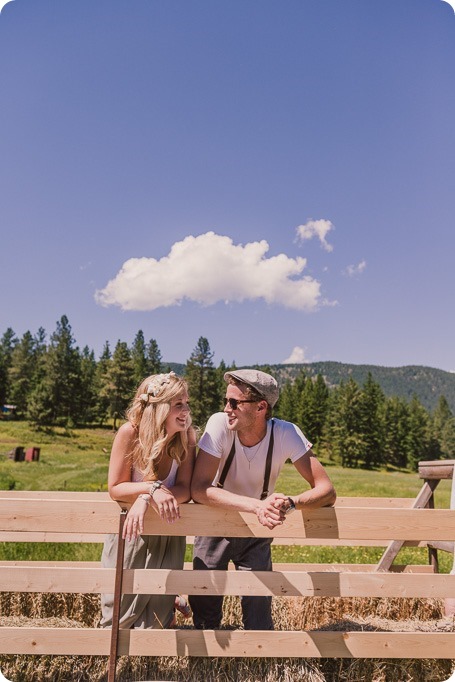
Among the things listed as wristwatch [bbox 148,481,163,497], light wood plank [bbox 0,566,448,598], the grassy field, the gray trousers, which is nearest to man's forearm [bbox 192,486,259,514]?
wristwatch [bbox 148,481,163,497]

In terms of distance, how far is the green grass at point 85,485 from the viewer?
28.5 feet

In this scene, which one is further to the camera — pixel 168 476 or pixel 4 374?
pixel 4 374

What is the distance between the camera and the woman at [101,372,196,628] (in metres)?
3.77

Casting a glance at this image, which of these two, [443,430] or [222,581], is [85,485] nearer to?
[222,581]

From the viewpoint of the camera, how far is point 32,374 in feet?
325

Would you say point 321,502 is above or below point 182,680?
above

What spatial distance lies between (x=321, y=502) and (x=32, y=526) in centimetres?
190

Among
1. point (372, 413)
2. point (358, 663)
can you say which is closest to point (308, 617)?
point (358, 663)

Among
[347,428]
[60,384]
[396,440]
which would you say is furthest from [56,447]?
[396,440]

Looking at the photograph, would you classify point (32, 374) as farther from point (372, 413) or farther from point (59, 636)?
point (59, 636)

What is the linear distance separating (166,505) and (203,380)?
90.6m

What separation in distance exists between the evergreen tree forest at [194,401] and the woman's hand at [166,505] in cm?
7602

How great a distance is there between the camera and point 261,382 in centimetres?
403

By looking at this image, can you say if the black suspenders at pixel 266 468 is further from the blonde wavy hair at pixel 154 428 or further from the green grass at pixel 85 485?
the green grass at pixel 85 485
